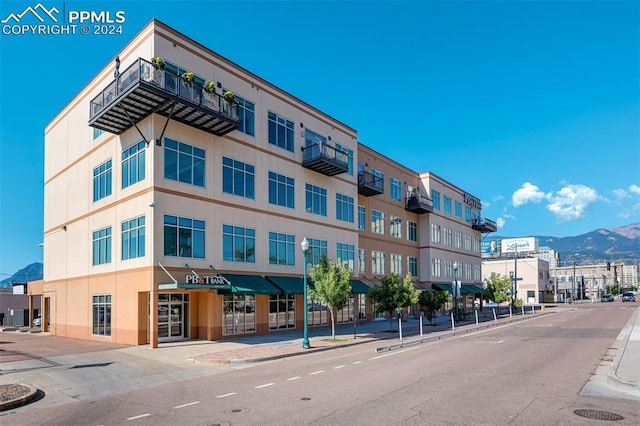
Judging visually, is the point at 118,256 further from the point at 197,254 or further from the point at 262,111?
the point at 262,111

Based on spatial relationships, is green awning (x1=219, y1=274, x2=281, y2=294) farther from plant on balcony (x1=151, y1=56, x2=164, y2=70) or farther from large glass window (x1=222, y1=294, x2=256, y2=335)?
plant on balcony (x1=151, y1=56, x2=164, y2=70)

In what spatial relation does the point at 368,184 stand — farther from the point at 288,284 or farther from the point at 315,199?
the point at 288,284

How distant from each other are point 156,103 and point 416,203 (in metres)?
29.9

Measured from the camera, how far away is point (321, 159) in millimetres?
32156

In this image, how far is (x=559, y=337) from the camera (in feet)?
79.7

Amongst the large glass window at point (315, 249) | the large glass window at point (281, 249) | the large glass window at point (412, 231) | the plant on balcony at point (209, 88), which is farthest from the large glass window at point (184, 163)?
the large glass window at point (412, 231)

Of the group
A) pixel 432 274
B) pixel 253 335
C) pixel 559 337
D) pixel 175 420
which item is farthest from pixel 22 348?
pixel 432 274

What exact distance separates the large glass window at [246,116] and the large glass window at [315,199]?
246 inches

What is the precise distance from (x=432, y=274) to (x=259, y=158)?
27080 mm

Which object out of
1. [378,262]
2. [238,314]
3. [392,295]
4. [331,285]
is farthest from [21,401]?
[378,262]

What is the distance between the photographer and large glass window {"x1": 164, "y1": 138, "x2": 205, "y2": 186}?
79.0 ft

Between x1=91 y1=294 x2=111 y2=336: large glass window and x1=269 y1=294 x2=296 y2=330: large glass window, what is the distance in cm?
887

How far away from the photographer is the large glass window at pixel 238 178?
27.1 m

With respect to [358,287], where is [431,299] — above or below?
below
